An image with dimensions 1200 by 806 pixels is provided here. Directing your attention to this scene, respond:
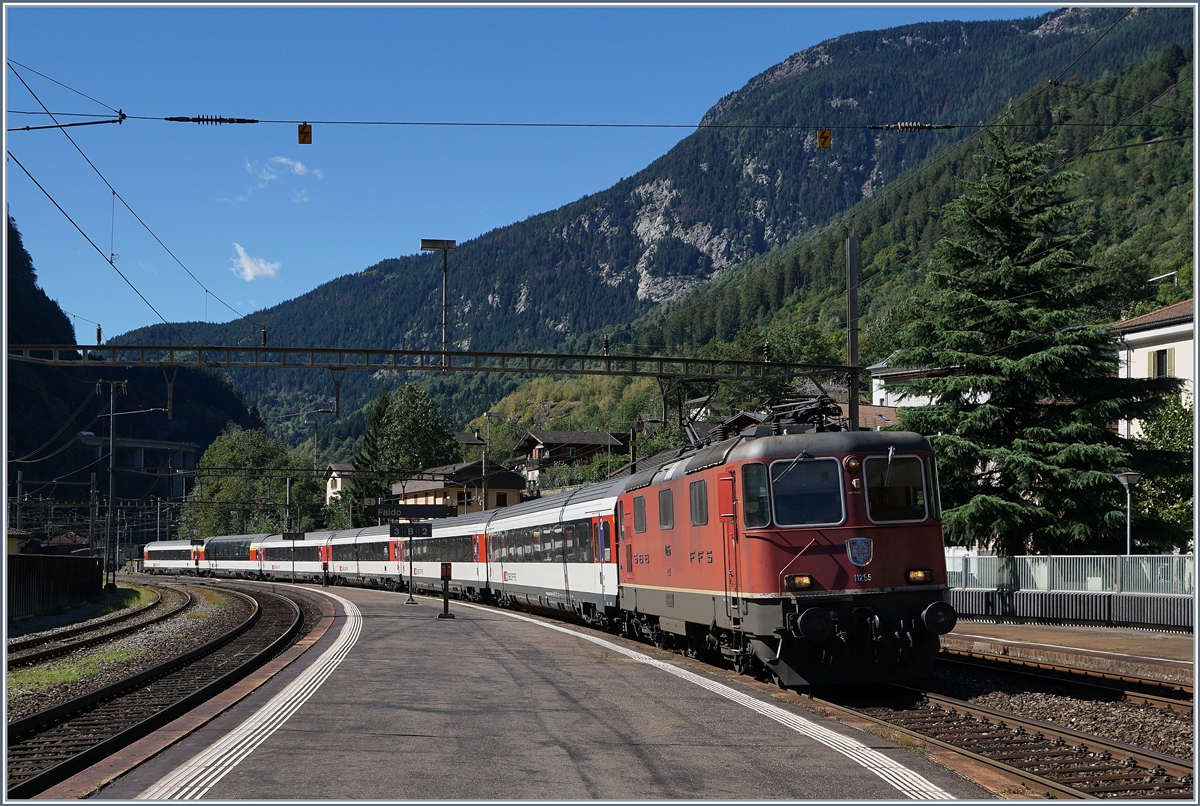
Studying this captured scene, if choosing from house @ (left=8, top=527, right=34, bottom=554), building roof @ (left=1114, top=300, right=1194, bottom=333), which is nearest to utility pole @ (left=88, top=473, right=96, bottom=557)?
house @ (left=8, top=527, right=34, bottom=554)

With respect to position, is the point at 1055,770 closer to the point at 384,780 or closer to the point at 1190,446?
the point at 384,780

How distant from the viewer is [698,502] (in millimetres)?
16422

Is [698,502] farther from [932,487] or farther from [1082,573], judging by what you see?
[1082,573]

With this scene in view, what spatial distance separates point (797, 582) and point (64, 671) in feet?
42.9

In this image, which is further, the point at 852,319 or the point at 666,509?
the point at 852,319

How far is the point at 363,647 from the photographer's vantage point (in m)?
20.6

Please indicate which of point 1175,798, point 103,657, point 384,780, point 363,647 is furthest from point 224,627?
point 1175,798

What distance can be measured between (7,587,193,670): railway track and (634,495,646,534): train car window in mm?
11451

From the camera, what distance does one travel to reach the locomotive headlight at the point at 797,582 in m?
14.0

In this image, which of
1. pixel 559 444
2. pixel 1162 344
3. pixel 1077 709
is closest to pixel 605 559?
pixel 1077 709

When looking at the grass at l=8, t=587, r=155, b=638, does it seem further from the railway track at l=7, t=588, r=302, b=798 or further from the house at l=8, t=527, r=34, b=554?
the railway track at l=7, t=588, r=302, b=798

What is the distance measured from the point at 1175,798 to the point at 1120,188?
497 feet

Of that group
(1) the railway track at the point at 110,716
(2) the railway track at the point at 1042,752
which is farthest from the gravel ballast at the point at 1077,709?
(1) the railway track at the point at 110,716

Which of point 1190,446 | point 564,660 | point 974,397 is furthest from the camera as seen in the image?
point 1190,446
